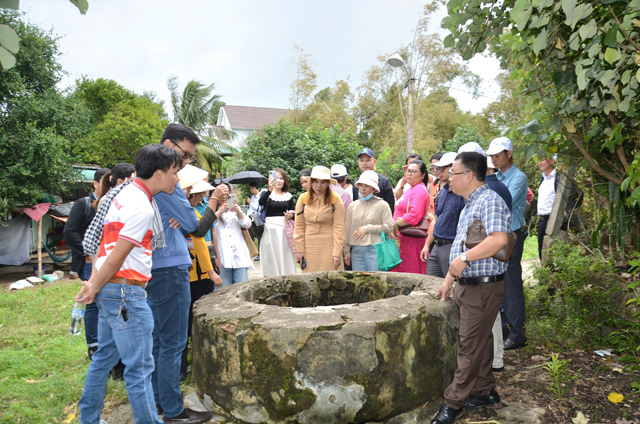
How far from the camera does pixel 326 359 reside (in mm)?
2787

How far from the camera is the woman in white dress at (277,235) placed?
5992 mm

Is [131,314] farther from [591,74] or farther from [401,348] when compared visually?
[591,74]

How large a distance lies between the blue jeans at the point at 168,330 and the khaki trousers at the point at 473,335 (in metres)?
1.90

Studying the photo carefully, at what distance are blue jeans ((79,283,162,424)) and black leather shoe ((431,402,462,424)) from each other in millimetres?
1813

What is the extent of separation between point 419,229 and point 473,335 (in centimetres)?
229

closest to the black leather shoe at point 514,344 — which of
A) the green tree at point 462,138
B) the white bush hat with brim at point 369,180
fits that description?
the white bush hat with brim at point 369,180

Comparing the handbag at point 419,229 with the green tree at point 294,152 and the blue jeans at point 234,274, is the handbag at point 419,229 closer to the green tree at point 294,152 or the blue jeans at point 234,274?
the blue jeans at point 234,274

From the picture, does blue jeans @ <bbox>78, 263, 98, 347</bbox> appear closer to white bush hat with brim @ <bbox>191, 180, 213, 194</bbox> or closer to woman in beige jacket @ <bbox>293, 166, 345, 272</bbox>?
white bush hat with brim @ <bbox>191, 180, 213, 194</bbox>

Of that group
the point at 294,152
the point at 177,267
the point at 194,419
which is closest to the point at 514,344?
the point at 194,419

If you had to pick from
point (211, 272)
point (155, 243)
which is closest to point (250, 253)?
point (211, 272)

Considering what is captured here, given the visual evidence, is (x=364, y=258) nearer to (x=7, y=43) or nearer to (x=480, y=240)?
(x=480, y=240)

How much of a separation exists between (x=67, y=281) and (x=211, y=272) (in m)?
7.73

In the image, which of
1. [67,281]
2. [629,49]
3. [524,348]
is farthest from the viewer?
[67,281]

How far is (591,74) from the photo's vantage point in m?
2.67
